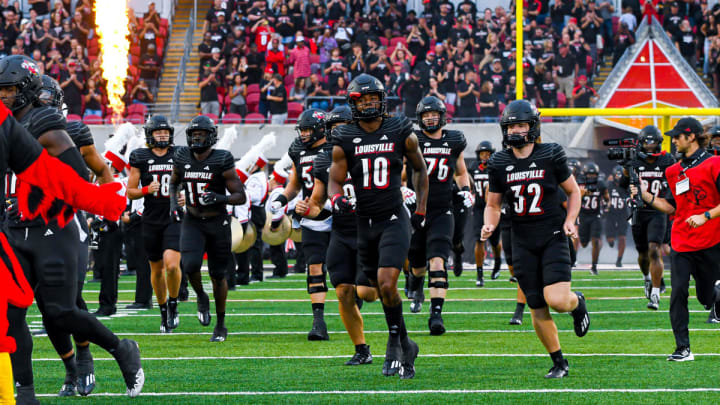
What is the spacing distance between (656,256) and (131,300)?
604cm

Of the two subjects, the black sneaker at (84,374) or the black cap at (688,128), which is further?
the black cap at (688,128)

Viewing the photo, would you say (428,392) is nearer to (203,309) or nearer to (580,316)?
(580,316)

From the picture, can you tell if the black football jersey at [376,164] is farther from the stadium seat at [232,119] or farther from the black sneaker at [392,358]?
the stadium seat at [232,119]

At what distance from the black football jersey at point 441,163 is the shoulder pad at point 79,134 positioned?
401cm

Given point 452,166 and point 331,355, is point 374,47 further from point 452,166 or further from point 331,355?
point 331,355

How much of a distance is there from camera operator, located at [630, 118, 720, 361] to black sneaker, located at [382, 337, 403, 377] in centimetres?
203

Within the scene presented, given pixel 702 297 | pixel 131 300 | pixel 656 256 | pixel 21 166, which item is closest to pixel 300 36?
pixel 131 300

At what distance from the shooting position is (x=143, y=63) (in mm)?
25328

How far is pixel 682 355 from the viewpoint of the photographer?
800 centimetres

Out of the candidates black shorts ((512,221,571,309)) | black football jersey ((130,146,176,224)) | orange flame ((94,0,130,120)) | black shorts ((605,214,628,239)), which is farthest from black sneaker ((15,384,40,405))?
orange flame ((94,0,130,120))

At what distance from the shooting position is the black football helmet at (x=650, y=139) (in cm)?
1236

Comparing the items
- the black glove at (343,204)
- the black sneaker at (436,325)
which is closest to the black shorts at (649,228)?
the black sneaker at (436,325)

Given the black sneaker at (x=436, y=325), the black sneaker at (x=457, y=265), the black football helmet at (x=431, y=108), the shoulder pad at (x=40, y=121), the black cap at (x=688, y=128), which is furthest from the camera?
the black sneaker at (x=457, y=265)

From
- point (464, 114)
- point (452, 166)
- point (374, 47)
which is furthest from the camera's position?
point (374, 47)
